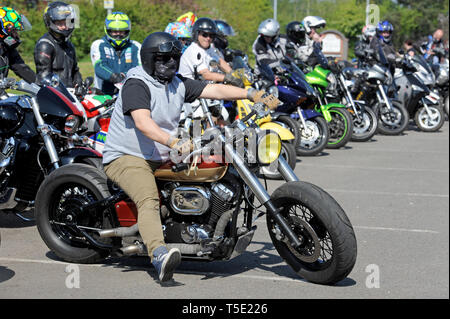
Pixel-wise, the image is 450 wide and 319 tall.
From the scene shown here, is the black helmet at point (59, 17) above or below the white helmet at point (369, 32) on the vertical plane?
above

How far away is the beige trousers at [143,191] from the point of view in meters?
5.05

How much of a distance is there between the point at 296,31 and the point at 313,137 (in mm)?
2246

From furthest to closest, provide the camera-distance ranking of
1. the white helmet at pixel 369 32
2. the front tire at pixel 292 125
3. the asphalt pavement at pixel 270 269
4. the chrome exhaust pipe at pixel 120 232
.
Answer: the white helmet at pixel 369 32 < the front tire at pixel 292 125 < the chrome exhaust pipe at pixel 120 232 < the asphalt pavement at pixel 270 269

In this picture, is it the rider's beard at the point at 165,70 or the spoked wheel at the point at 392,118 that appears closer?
the rider's beard at the point at 165,70

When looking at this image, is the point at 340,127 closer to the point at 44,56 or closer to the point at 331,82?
the point at 331,82

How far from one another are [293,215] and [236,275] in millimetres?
688

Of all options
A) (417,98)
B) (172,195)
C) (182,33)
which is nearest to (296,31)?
(182,33)

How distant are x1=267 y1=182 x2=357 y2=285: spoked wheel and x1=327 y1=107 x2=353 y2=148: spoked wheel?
7262mm

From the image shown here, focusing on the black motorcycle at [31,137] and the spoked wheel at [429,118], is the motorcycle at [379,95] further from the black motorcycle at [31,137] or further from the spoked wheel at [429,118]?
the black motorcycle at [31,137]

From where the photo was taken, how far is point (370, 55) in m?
15.0

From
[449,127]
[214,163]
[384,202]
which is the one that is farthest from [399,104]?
[214,163]

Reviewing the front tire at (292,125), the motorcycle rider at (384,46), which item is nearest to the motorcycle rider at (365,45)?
the motorcycle rider at (384,46)

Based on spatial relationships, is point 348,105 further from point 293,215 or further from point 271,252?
point 293,215

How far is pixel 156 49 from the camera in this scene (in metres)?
5.20
